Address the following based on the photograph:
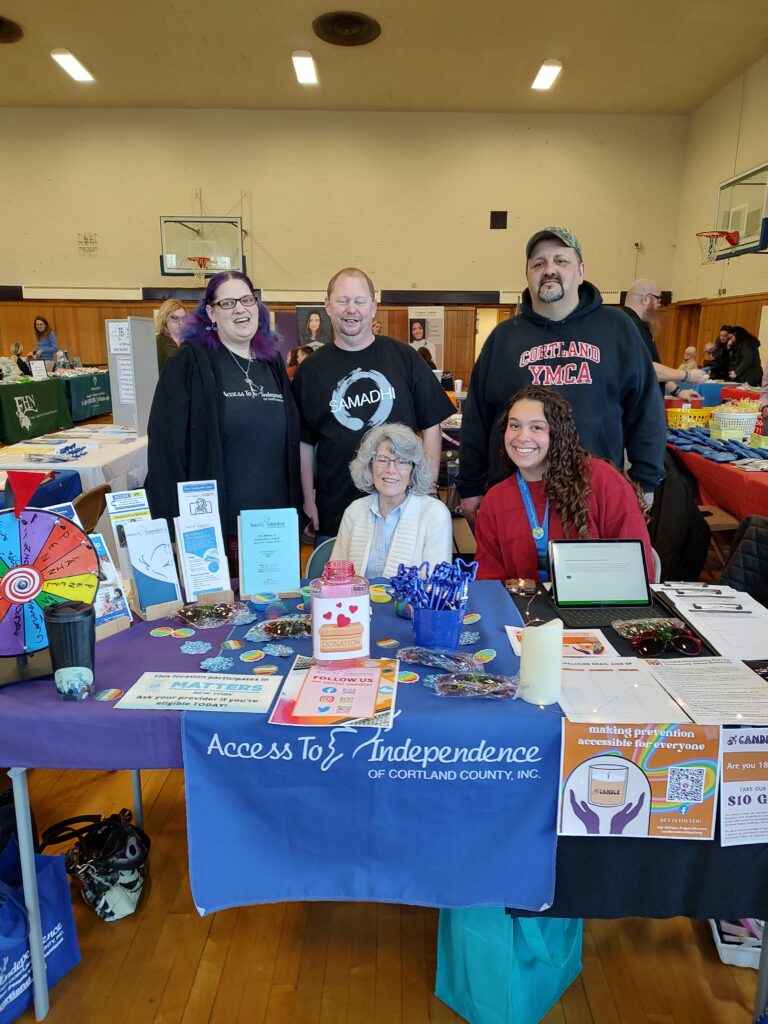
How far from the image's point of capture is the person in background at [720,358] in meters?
8.58

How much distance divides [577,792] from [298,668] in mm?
574

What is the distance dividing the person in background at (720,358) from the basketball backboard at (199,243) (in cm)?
737

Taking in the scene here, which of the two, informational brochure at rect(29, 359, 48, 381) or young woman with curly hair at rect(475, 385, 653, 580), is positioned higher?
informational brochure at rect(29, 359, 48, 381)

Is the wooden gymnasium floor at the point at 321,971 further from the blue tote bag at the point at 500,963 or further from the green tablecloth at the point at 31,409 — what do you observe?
the green tablecloth at the point at 31,409

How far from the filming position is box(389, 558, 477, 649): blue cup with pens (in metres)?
1.40

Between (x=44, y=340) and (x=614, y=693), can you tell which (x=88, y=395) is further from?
(x=614, y=693)

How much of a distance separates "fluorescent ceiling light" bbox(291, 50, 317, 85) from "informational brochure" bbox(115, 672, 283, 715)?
9.60 m

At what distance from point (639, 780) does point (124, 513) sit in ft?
3.98

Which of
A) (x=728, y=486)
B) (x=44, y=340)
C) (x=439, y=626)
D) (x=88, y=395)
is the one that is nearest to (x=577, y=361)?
(x=439, y=626)

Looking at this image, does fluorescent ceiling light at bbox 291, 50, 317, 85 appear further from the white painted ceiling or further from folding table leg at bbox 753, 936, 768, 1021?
folding table leg at bbox 753, 936, 768, 1021

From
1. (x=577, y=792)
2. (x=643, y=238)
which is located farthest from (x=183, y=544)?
(x=643, y=238)

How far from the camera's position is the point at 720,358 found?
343 inches

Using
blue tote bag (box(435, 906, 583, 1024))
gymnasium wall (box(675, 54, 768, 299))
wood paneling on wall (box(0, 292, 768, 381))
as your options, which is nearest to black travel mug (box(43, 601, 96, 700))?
blue tote bag (box(435, 906, 583, 1024))

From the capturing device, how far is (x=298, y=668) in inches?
52.9
